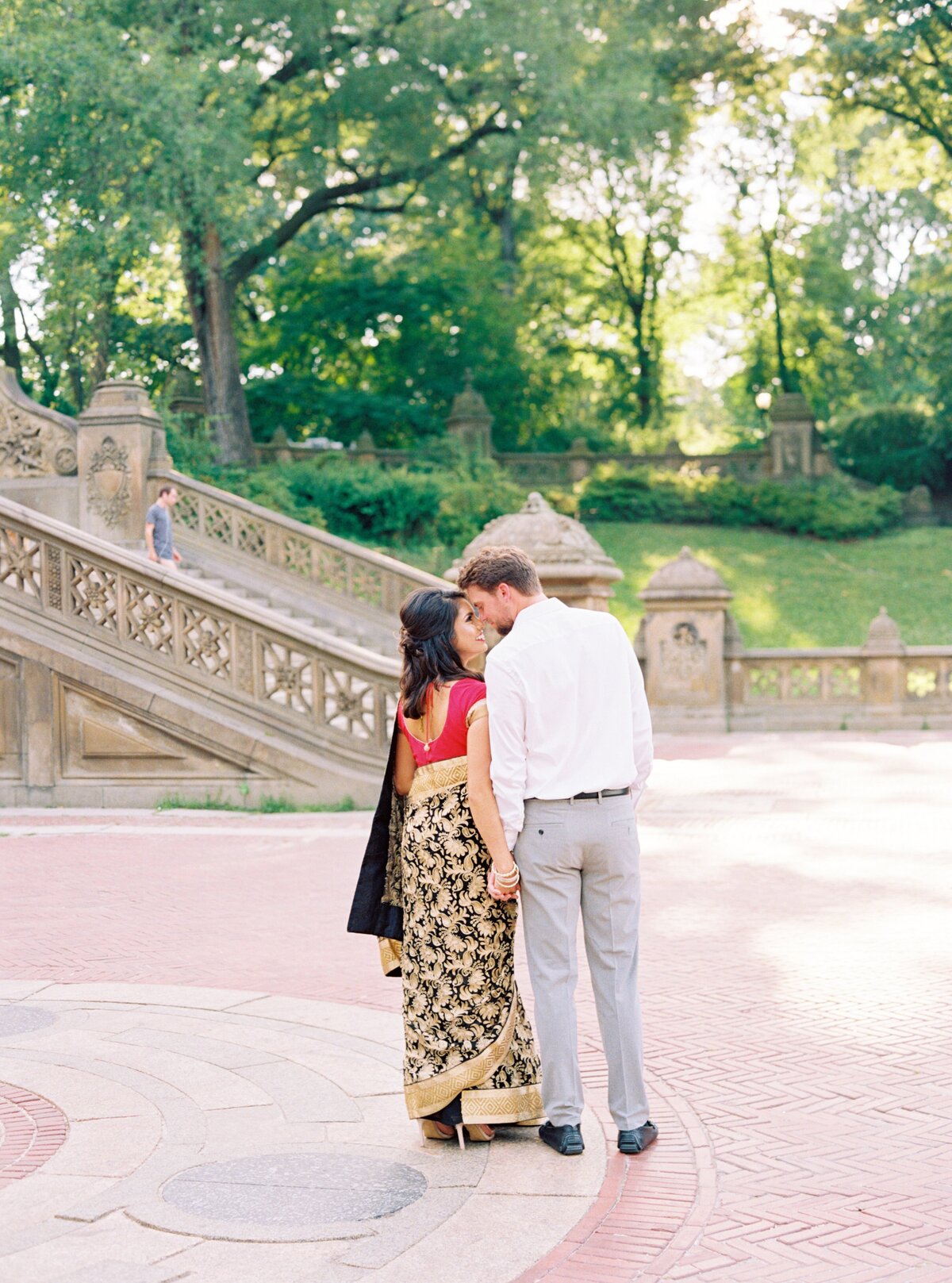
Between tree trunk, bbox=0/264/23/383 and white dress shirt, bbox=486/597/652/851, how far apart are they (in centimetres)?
2408

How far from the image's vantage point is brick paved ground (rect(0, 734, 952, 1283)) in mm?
4066

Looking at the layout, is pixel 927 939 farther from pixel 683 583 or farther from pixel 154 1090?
pixel 683 583

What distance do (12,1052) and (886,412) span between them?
38565 millimetres

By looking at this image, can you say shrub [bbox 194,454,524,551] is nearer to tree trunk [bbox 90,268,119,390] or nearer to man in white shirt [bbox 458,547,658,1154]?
tree trunk [bbox 90,268,119,390]

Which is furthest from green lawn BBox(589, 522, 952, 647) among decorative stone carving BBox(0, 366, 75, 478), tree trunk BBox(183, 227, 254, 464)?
decorative stone carving BBox(0, 366, 75, 478)

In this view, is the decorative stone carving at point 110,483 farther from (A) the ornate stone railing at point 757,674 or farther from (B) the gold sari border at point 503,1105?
(B) the gold sari border at point 503,1105

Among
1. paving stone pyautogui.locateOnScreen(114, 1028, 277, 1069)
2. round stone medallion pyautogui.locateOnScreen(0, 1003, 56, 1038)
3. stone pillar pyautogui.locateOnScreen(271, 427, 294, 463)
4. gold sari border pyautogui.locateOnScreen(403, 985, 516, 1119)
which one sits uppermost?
stone pillar pyautogui.locateOnScreen(271, 427, 294, 463)

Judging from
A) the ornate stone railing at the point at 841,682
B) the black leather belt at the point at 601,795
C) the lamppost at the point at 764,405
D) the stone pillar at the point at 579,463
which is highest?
the lamppost at the point at 764,405

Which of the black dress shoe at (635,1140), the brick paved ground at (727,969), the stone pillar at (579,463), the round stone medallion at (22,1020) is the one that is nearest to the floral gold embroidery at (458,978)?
the brick paved ground at (727,969)

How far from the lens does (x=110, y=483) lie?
19.5 meters

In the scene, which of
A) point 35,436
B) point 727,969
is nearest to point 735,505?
point 35,436

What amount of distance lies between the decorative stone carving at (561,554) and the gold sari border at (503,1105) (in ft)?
32.3

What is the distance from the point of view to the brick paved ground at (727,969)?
407 centimetres

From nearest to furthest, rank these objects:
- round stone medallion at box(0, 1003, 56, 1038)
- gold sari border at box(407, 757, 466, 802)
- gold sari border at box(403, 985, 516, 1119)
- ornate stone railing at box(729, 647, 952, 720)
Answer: gold sari border at box(403, 985, 516, 1119) < gold sari border at box(407, 757, 466, 802) < round stone medallion at box(0, 1003, 56, 1038) < ornate stone railing at box(729, 647, 952, 720)
